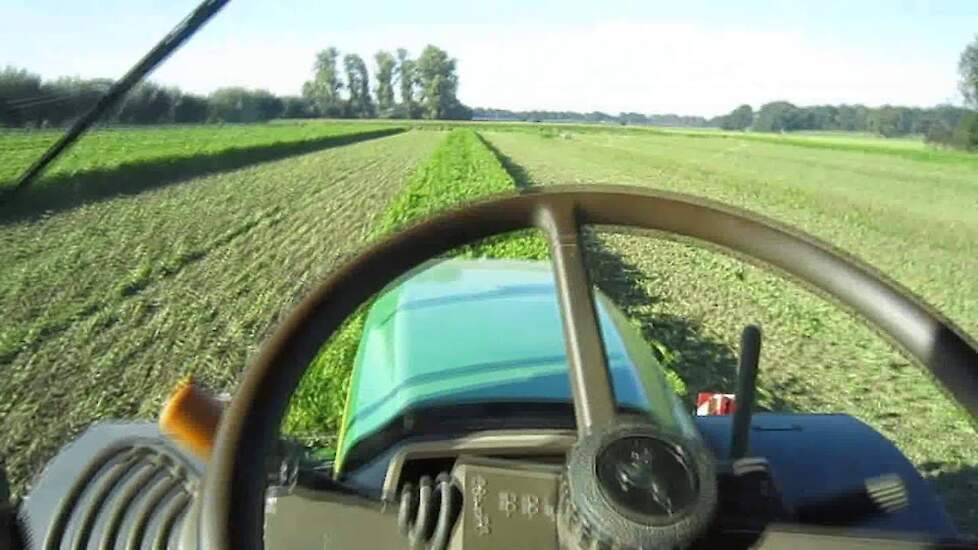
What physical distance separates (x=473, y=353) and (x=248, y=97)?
176cm

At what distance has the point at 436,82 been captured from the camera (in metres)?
4.22

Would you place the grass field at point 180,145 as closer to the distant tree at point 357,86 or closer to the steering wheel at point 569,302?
the distant tree at point 357,86

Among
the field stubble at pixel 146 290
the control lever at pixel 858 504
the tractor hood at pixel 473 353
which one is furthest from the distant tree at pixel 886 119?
the control lever at pixel 858 504

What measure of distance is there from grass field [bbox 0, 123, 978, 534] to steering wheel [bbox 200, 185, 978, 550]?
67 millimetres

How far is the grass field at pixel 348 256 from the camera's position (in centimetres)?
582

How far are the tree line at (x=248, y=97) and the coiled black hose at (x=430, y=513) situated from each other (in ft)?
1.62

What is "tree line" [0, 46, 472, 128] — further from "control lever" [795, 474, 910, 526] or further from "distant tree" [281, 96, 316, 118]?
"control lever" [795, 474, 910, 526]

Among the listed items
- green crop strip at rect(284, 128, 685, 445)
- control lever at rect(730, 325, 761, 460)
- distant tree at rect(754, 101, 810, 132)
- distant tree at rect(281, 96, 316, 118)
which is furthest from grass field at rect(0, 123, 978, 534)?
distant tree at rect(281, 96, 316, 118)

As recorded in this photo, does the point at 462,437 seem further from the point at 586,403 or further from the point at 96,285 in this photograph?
the point at 96,285

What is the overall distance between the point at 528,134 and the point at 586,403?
4137 centimetres

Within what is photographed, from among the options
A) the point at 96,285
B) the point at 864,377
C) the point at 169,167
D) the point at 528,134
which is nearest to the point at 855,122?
the point at 864,377

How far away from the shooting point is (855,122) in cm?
1168

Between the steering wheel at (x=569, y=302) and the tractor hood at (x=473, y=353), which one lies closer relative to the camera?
the steering wheel at (x=569, y=302)

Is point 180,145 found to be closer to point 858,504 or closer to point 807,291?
point 858,504
